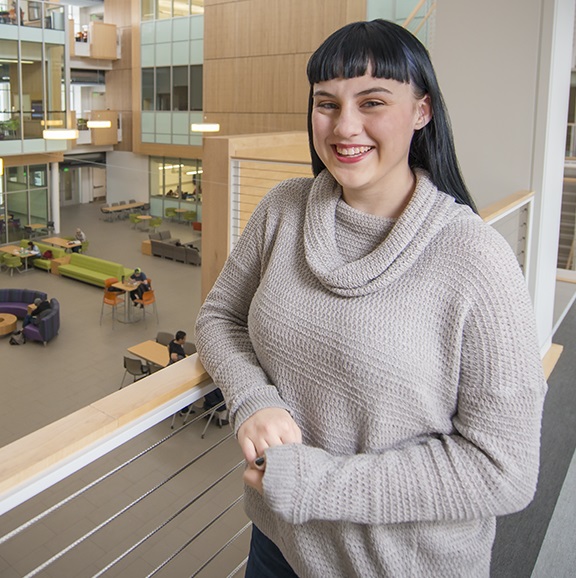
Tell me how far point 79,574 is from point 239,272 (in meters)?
4.16

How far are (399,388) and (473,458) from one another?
0.34 feet

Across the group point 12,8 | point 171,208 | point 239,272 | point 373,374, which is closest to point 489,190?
point 239,272

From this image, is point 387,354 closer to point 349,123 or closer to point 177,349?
point 349,123

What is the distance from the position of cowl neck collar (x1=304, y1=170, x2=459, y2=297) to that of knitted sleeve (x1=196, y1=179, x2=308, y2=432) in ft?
0.44

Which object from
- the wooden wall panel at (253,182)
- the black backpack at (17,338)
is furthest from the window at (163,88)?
the wooden wall panel at (253,182)

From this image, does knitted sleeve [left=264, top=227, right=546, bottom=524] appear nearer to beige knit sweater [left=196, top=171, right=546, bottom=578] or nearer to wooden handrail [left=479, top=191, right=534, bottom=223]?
beige knit sweater [left=196, top=171, right=546, bottom=578]

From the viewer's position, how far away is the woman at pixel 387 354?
0.70m

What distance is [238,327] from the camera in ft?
3.14

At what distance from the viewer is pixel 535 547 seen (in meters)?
1.49

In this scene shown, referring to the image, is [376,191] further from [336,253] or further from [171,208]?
[171,208]

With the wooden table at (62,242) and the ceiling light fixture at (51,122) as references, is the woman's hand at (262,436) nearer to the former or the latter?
the wooden table at (62,242)

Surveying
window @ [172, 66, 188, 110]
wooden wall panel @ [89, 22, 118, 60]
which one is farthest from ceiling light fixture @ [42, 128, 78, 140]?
wooden wall panel @ [89, 22, 118, 60]

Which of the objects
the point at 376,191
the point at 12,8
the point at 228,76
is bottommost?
the point at 376,191

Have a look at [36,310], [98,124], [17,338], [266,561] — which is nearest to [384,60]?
[266,561]
